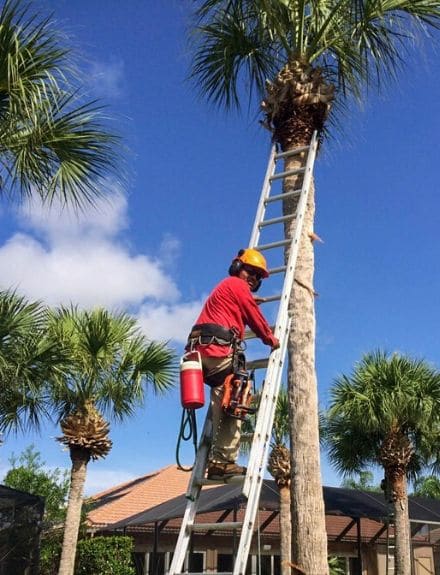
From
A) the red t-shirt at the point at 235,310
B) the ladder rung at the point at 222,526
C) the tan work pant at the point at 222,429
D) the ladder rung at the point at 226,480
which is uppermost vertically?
the red t-shirt at the point at 235,310

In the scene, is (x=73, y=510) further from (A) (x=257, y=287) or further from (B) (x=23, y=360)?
(A) (x=257, y=287)

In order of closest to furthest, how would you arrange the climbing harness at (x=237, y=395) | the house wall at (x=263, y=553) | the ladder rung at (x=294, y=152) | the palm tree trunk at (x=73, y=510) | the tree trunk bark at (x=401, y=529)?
the climbing harness at (x=237, y=395), the ladder rung at (x=294, y=152), the palm tree trunk at (x=73, y=510), the tree trunk bark at (x=401, y=529), the house wall at (x=263, y=553)

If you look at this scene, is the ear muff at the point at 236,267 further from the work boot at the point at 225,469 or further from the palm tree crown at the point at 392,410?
the palm tree crown at the point at 392,410

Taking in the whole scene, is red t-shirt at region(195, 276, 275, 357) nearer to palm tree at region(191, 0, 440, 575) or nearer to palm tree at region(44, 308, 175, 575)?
palm tree at region(191, 0, 440, 575)

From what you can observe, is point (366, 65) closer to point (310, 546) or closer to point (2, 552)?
point (310, 546)

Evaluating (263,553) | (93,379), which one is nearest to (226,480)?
(93,379)

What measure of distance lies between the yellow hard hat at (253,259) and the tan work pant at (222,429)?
1039mm

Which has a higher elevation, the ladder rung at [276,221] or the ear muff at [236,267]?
the ladder rung at [276,221]

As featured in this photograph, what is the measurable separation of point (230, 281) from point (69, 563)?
10.3 metres

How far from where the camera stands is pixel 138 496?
86.5 ft

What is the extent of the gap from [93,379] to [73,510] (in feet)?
8.80

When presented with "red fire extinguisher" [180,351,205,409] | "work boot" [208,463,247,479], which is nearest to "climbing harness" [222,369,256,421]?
"red fire extinguisher" [180,351,205,409]

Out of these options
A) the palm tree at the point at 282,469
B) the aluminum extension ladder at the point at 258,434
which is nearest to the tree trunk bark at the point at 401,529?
the palm tree at the point at 282,469

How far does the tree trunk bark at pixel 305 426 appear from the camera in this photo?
6.23m
